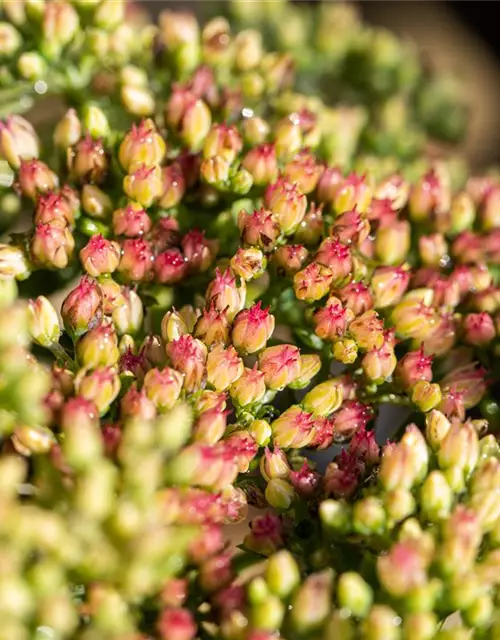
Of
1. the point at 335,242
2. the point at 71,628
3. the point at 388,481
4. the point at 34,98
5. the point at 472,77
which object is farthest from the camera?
the point at 472,77

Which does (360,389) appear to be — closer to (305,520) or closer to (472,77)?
(305,520)

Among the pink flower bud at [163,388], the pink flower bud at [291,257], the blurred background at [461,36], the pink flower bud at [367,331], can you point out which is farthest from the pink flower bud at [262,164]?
the blurred background at [461,36]

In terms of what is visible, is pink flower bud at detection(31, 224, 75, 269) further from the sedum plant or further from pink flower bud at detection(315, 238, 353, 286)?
pink flower bud at detection(315, 238, 353, 286)

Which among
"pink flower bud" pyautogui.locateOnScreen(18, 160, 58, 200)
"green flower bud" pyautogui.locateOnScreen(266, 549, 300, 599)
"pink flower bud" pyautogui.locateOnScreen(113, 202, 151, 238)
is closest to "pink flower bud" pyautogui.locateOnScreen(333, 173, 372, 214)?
"pink flower bud" pyautogui.locateOnScreen(113, 202, 151, 238)

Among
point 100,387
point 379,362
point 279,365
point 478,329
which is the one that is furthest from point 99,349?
point 478,329

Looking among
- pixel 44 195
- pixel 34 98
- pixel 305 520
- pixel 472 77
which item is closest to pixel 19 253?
pixel 44 195

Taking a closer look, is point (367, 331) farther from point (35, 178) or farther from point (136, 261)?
point (35, 178)

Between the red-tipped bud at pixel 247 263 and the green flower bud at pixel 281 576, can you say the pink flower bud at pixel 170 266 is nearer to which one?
the red-tipped bud at pixel 247 263
